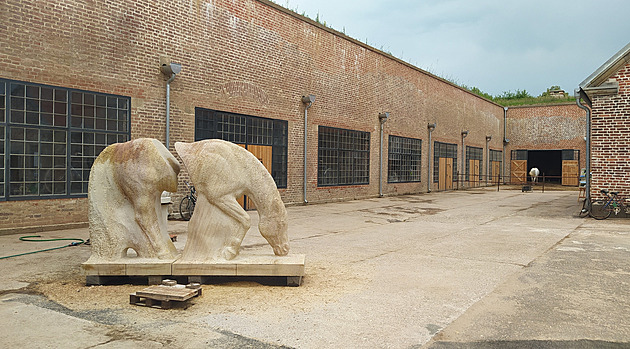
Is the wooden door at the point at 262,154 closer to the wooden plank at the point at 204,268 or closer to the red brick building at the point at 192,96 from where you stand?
the red brick building at the point at 192,96

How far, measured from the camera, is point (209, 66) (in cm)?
1339

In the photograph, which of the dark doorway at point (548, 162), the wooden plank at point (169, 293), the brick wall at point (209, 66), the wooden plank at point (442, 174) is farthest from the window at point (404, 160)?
the dark doorway at point (548, 162)

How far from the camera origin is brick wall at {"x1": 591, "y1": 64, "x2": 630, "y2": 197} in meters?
13.2

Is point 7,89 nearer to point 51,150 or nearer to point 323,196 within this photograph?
point 51,150

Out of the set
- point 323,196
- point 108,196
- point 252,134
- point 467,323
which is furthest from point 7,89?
point 323,196

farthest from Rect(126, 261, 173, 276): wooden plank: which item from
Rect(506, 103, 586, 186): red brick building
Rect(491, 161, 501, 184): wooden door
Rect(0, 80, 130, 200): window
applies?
Rect(491, 161, 501, 184): wooden door

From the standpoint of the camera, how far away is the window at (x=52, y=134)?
966 centimetres

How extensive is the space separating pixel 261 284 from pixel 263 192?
1156mm

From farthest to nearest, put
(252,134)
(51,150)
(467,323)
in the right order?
(252,134)
(51,150)
(467,323)

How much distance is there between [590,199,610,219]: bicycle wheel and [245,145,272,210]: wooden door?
977cm

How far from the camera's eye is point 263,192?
604cm

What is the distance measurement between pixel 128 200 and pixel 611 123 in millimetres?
13325

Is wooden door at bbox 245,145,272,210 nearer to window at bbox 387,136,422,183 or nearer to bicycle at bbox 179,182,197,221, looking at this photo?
bicycle at bbox 179,182,197,221

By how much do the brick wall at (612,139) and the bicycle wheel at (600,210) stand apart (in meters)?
0.27
